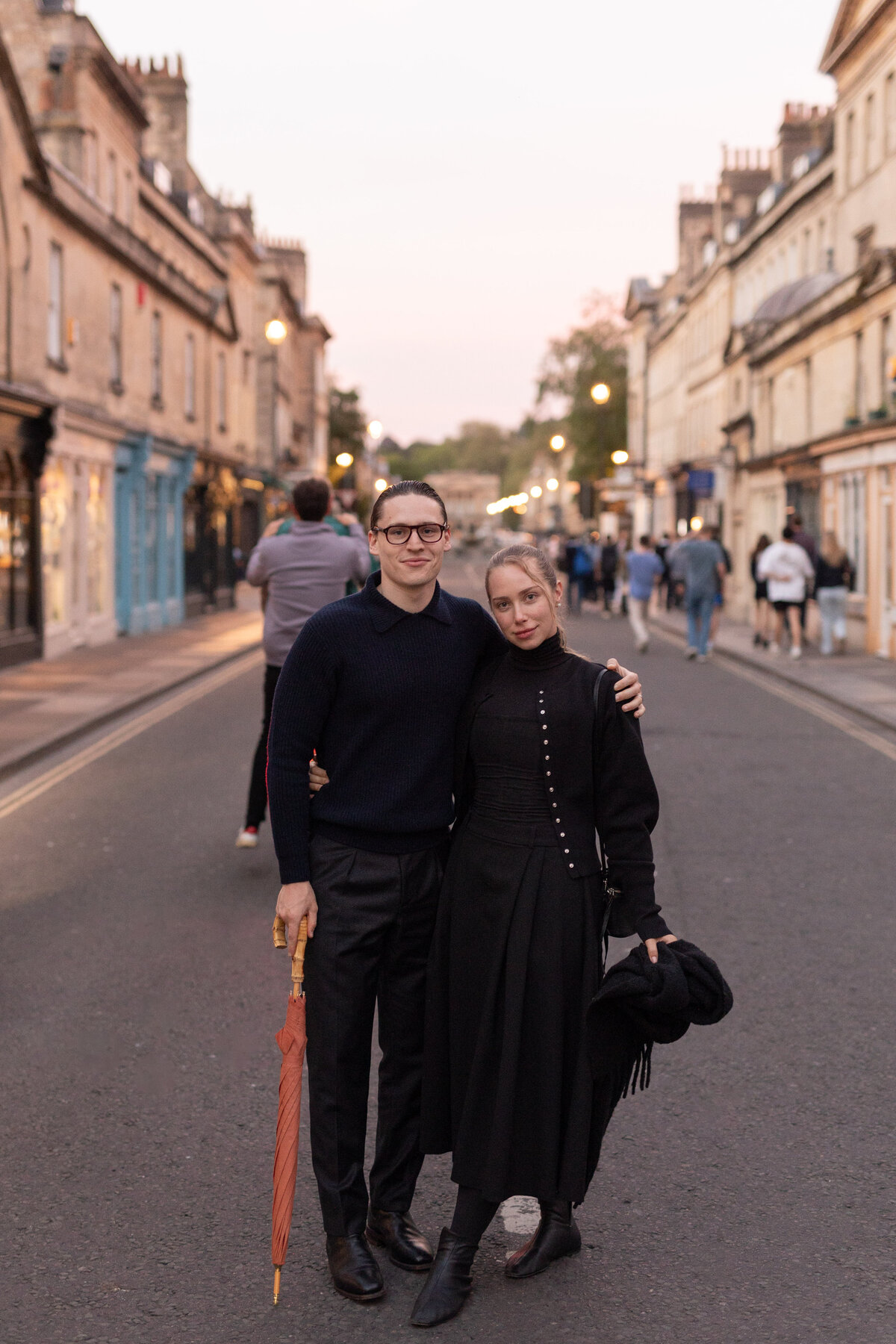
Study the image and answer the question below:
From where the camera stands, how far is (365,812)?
359cm

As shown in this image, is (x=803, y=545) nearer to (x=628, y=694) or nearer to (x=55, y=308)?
(x=55, y=308)

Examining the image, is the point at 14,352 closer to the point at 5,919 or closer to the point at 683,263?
the point at 5,919

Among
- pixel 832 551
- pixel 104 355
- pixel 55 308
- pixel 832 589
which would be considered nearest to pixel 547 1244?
pixel 832 551

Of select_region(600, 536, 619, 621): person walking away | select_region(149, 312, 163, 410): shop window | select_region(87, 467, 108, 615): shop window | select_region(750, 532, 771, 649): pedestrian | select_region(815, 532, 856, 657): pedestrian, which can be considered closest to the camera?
select_region(815, 532, 856, 657): pedestrian

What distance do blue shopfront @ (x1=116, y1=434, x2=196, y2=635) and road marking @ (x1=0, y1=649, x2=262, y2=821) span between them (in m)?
7.60

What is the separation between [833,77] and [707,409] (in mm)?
21334

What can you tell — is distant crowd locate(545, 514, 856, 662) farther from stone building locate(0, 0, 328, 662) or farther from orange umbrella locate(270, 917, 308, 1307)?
orange umbrella locate(270, 917, 308, 1307)

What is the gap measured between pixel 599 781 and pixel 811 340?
27725 mm

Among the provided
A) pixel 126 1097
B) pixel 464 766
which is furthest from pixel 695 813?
pixel 464 766

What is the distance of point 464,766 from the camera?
3699mm

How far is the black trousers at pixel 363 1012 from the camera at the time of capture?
11.8ft

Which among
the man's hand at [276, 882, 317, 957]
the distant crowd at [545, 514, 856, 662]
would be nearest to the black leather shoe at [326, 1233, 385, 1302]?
the man's hand at [276, 882, 317, 957]

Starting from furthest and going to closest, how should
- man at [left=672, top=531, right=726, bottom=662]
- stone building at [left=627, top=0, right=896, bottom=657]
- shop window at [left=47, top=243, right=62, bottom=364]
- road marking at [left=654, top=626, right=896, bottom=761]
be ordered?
stone building at [left=627, top=0, right=896, bottom=657], shop window at [left=47, top=243, right=62, bottom=364], man at [left=672, top=531, right=726, bottom=662], road marking at [left=654, top=626, right=896, bottom=761]

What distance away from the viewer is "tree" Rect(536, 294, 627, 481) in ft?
268
